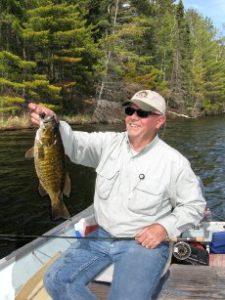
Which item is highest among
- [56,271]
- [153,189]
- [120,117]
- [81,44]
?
[81,44]

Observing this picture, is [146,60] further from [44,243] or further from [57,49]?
[44,243]

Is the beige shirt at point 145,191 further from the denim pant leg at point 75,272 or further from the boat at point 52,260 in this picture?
the boat at point 52,260

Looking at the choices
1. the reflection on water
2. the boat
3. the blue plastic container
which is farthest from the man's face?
the reflection on water

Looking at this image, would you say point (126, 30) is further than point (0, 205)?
Yes

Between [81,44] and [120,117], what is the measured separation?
6268 mm

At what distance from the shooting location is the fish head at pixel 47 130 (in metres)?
3.15

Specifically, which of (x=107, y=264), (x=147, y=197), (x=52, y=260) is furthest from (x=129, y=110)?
(x=52, y=260)

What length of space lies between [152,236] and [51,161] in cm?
89

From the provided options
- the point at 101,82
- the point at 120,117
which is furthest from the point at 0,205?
the point at 101,82

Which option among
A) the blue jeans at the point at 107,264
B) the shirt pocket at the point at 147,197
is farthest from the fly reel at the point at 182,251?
the shirt pocket at the point at 147,197

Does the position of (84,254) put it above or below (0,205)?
above

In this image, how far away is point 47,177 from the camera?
134 inches

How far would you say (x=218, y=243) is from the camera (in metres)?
5.38

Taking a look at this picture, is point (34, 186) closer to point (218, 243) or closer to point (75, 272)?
point (218, 243)
